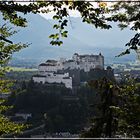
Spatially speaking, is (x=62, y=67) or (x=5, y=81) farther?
(x=62, y=67)

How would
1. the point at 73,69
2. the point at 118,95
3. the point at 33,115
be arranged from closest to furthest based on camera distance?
the point at 118,95 < the point at 33,115 < the point at 73,69

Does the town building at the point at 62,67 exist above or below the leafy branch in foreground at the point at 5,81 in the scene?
above

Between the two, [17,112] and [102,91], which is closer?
[102,91]

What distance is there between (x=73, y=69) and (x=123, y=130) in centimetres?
12158

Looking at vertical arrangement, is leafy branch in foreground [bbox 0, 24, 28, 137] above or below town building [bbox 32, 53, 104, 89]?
below

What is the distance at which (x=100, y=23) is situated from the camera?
6.37 meters

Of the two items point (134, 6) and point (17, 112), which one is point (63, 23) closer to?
point (134, 6)

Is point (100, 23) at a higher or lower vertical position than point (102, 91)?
higher

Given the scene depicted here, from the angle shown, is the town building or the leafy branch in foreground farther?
the town building

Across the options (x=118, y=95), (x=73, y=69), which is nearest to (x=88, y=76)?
(x=73, y=69)

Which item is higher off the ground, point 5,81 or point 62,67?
point 62,67

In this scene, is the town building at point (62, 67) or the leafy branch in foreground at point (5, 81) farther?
the town building at point (62, 67)

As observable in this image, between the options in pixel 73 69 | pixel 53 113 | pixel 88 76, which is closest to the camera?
pixel 53 113

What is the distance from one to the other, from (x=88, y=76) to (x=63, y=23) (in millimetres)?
114549
